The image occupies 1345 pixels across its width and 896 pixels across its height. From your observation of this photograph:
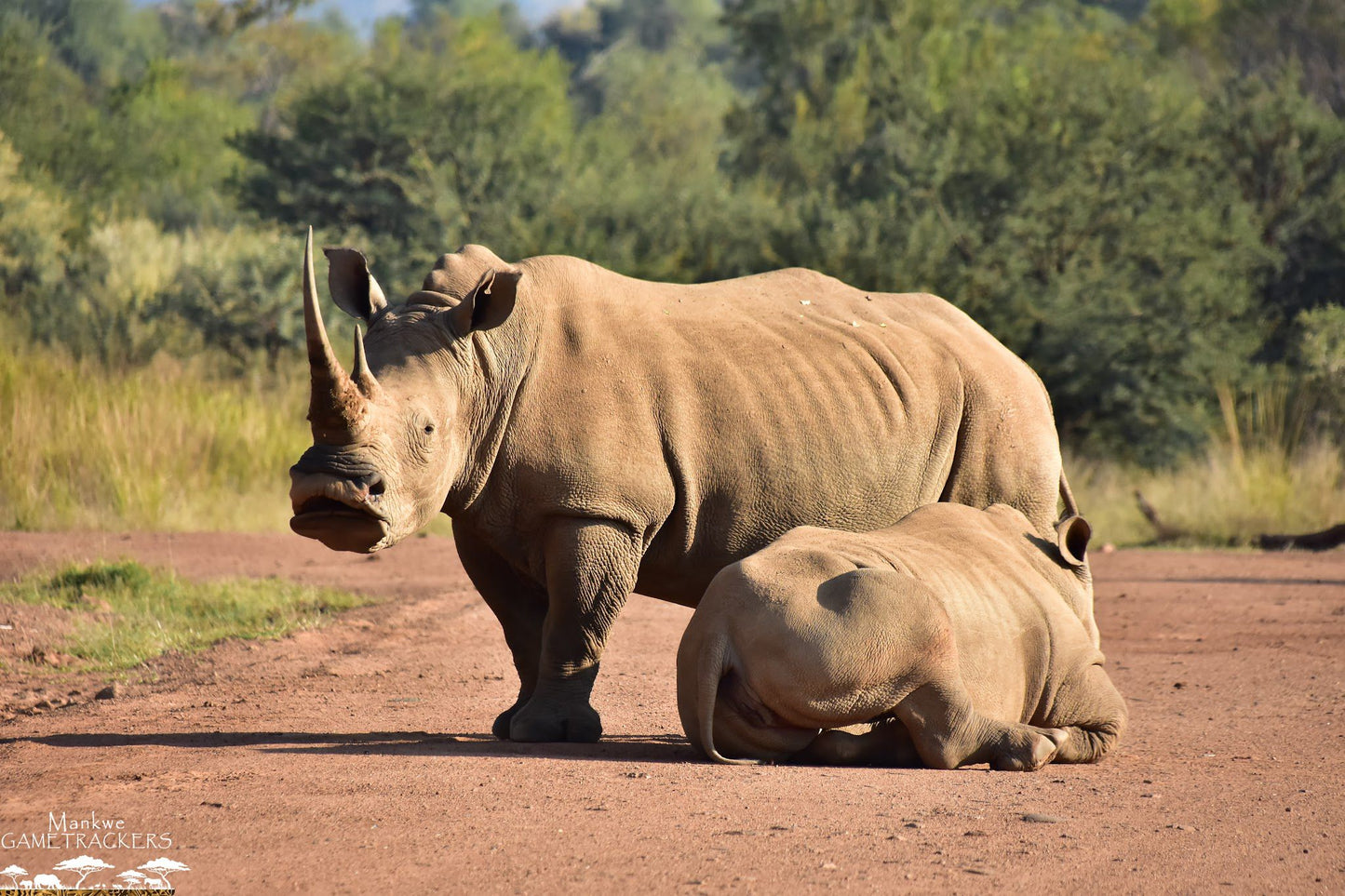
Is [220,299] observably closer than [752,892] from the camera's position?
No

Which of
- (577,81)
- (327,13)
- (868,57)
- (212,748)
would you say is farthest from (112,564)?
(327,13)

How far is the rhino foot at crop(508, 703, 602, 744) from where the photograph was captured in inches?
223

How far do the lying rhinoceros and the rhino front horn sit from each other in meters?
1.22

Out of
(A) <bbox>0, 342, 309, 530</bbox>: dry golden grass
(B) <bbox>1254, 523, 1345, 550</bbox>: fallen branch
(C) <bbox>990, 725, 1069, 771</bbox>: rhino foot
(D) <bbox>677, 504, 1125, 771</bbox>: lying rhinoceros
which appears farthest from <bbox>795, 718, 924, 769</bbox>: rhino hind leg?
(B) <bbox>1254, 523, 1345, 550</bbox>: fallen branch

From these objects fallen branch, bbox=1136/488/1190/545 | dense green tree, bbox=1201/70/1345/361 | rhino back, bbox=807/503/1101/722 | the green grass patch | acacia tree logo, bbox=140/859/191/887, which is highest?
dense green tree, bbox=1201/70/1345/361

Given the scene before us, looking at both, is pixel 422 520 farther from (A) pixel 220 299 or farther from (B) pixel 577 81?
(B) pixel 577 81

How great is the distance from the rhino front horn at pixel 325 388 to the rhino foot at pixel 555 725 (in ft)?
3.97

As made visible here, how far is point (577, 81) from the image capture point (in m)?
74.5

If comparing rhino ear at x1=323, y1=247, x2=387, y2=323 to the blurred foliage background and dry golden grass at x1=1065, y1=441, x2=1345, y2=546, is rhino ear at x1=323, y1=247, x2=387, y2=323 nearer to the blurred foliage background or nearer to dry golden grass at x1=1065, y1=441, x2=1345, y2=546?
the blurred foliage background

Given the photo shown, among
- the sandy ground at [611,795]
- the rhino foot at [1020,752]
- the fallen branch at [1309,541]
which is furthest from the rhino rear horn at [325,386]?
the fallen branch at [1309,541]

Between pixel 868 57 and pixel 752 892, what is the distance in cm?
2986

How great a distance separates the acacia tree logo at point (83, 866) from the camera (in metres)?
3.72

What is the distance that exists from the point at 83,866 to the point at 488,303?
2455 millimetres

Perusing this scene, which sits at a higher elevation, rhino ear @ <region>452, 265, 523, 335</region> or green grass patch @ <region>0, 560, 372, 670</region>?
rhino ear @ <region>452, 265, 523, 335</region>
